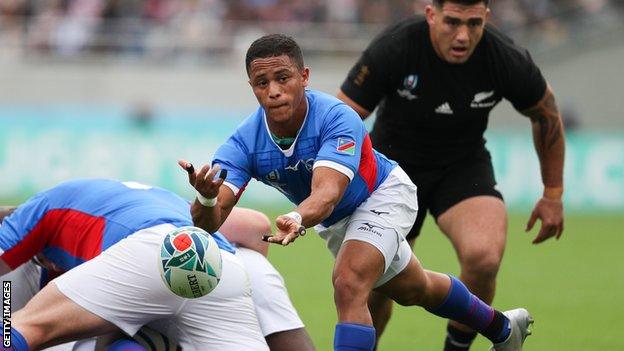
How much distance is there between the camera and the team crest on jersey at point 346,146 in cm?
596

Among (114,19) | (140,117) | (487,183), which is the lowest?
(140,117)

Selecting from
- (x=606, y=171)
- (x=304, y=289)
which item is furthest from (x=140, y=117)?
(x=304, y=289)

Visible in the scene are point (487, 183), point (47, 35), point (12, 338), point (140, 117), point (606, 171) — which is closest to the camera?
point (12, 338)

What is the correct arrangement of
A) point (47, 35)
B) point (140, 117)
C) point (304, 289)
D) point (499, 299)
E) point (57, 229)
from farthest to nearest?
1. point (47, 35)
2. point (140, 117)
3. point (304, 289)
4. point (499, 299)
5. point (57, 229)

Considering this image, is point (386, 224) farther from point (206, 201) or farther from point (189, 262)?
point (189, 262)

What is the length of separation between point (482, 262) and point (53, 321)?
9.27 ft

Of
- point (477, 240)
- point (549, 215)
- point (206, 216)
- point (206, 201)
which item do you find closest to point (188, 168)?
point (206, 201)

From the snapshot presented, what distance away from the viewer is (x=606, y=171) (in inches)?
696

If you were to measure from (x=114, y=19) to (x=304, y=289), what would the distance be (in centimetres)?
1204

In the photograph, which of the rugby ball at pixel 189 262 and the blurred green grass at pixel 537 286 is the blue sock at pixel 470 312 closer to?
the blurred green grass at pixel 537 286

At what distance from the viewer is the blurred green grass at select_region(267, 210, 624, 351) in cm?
857

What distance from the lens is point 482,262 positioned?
7.25m

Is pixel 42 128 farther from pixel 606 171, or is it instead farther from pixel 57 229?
pixel 57 229

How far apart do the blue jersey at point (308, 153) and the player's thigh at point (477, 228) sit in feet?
3.71
